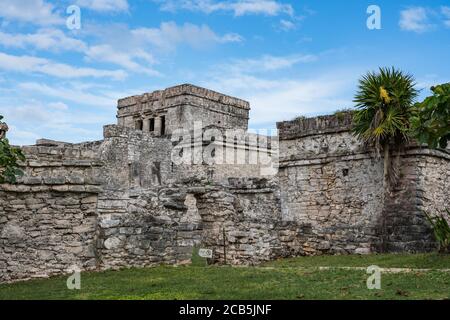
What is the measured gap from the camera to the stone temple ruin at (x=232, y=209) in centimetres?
1151

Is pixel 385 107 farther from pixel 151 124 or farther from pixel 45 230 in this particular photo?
pixel 151 124

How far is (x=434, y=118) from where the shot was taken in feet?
30.1

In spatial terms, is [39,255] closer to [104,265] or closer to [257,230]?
[104,265]

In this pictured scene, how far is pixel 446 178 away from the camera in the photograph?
56.5ft

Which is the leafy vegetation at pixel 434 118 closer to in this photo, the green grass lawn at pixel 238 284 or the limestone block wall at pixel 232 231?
the green grass lawn at pixel 238 284

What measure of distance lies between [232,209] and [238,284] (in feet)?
17.5

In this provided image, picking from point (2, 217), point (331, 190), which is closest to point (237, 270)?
point (2, 217)

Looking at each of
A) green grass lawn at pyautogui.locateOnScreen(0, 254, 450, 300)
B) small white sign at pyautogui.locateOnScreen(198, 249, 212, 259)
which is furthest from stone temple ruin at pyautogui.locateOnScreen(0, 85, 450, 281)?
green grass lawn at pyautogui.locateOnScreen(0, 254, 450, 300)

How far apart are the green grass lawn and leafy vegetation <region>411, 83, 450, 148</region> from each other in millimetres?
2132

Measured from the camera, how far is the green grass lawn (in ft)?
26.5

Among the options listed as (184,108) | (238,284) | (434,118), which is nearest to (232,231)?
(238,284)

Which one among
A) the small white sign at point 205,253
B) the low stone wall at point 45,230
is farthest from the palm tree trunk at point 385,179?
the low stone wall at point 45,230

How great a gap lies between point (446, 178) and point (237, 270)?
8.51 metres

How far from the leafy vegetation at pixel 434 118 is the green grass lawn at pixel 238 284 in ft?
6.99
